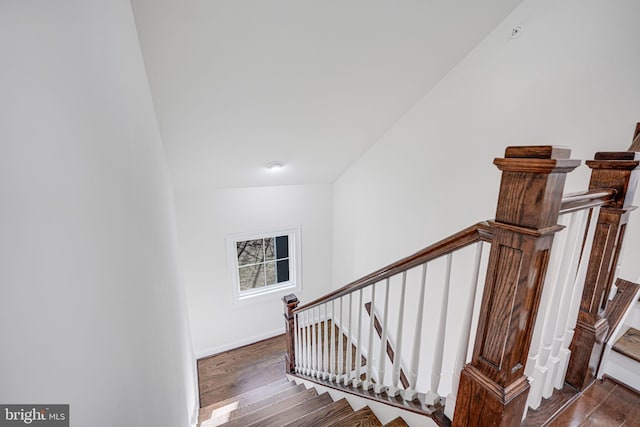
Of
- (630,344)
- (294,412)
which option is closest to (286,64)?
(630,344)

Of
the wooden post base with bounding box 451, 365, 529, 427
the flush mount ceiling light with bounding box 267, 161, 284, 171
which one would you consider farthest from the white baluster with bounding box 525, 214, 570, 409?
the flush mount ceiling light with bounding box 267, 161, 284, 171

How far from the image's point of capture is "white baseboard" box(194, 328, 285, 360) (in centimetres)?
399

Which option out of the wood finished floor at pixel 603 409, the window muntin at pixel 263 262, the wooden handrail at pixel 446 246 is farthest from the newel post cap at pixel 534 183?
the window muntin at pixel 263 262

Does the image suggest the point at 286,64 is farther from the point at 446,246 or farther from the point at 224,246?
the point at 224,246

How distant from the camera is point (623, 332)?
1.41 meters

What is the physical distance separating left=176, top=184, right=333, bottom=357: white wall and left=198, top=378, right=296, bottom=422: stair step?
108 cm

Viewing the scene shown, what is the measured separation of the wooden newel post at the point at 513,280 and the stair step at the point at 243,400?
104 inches

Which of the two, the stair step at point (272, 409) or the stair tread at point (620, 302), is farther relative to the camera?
the stair step at point (272, 409)

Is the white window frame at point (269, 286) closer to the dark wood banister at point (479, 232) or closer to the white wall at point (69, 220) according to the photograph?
the white wall at point (69, 220)

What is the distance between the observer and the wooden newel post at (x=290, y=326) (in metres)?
2.81

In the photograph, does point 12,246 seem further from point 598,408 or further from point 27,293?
Result: point 598,408

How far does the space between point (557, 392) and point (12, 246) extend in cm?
175

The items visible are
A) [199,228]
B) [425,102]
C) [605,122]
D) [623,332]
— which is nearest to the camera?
[623,332]

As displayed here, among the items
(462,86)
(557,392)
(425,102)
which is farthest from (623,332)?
(425,102)
